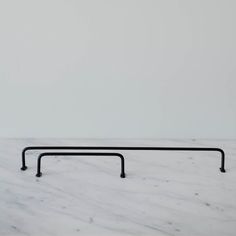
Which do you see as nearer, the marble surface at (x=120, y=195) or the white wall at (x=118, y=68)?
the marble surface at (x=120, y=195)

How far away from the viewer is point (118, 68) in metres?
1.21

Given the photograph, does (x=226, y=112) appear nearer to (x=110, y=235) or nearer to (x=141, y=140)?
(x=141, y=140)

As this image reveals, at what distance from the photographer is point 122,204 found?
851 millimetres

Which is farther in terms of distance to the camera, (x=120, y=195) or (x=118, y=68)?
(x=118, y=68)

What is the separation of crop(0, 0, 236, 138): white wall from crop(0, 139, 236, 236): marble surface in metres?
0.15

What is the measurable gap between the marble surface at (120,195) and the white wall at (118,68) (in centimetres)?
15

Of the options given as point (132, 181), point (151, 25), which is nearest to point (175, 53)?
point (151, 25)

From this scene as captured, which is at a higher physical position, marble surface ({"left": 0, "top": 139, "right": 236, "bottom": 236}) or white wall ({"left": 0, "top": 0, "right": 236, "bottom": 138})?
white wall ({"left": 0, "top": 0, "right": 236, "bottom": 138})

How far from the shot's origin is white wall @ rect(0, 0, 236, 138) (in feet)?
3.79

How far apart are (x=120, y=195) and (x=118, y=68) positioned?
20.6 inches

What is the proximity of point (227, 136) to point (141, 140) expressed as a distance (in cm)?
36

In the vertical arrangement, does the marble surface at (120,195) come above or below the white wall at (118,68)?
below

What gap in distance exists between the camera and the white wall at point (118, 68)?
1.16 m

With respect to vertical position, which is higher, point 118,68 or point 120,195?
point 118,68
